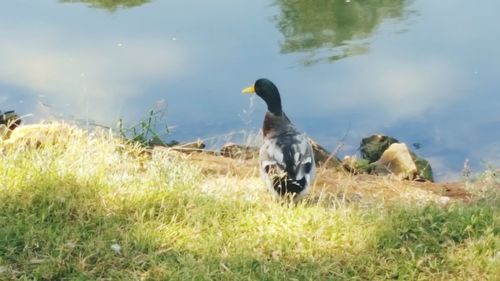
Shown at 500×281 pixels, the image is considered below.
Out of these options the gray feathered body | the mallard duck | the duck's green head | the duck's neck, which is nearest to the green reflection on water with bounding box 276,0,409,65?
the duck's green head

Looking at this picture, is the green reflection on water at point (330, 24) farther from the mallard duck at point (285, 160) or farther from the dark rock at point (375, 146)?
the mallard duck at point (285, 160)

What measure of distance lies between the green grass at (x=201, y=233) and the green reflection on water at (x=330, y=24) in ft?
16.8

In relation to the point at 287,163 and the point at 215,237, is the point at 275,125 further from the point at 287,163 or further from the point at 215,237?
the point at 215,237

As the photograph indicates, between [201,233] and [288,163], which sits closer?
[201,233]

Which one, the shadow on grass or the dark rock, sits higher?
the shadow on grass

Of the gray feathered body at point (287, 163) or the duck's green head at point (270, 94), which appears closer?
the gray feathered body at point (287, 163)

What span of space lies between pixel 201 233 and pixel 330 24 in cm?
683

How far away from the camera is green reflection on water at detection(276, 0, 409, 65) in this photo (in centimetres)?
989

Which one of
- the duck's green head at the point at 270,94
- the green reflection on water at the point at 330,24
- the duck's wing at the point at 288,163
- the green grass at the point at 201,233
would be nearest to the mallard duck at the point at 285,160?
the duck's wing at the point at 288,163

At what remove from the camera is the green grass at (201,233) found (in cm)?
399

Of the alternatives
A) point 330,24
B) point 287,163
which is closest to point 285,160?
point 287,163

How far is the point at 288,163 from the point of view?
5445mm

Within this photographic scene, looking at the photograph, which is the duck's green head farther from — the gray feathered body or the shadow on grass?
the shadow on grass

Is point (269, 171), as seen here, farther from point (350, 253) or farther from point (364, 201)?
point (350, 253)
